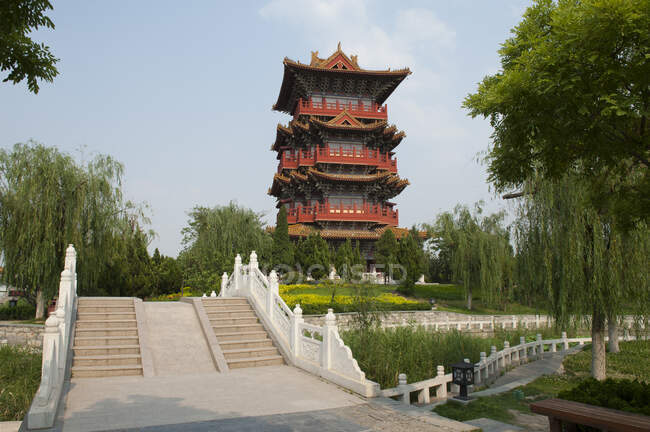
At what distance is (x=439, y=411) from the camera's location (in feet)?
22.5

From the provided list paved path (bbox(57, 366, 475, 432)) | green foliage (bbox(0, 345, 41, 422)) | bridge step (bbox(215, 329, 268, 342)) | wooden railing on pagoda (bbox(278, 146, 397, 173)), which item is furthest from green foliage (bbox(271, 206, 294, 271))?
paved path (bbox(57, 366, 475, 432))

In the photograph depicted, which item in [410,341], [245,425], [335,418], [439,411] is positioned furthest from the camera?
[410,341]

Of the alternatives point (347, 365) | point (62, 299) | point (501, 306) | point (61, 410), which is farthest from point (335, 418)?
point (501, 306)

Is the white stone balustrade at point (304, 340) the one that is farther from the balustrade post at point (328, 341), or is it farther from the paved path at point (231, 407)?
the paved path at point (231, 407)

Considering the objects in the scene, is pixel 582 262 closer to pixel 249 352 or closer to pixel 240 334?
pixel 249 352

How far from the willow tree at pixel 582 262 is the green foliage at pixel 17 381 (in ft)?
35.1

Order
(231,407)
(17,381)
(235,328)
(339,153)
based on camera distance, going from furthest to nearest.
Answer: (339,153), (235,328), (17,381), (231,407)

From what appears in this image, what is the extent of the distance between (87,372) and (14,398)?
1143mm

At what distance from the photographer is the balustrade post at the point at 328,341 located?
8.07 m

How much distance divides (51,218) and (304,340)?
12.4 metres

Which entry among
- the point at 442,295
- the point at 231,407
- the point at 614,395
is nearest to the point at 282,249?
the point at 442,295

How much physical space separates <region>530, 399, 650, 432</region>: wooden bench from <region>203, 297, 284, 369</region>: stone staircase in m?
6.01

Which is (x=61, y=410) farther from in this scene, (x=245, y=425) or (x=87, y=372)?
(x=245, y=425)

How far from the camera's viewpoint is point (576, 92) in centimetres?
425
